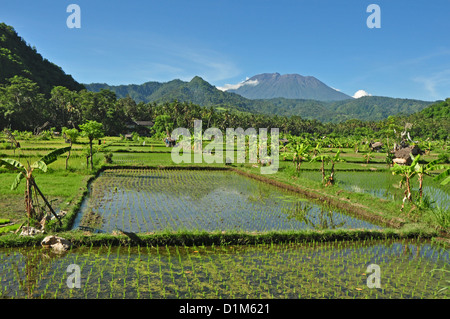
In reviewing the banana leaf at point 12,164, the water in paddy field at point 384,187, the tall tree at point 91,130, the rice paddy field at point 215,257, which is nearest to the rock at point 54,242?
the rice paddy field at point 215,257

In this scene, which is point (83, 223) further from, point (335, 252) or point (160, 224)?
point (335, 252)

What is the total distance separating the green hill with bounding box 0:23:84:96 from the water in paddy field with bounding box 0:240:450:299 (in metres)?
62.2

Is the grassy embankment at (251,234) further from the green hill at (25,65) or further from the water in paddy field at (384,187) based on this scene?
the green hill at (25,65)

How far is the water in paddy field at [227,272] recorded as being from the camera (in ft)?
17.8

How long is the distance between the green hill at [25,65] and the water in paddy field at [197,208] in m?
55.7

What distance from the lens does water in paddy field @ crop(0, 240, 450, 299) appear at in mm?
5414

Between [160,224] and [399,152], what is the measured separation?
78.8ft

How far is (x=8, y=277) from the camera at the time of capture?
5.69 meters

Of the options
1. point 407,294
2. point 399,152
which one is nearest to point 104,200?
point 407,294

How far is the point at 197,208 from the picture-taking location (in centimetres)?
1114

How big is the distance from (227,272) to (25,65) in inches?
3060

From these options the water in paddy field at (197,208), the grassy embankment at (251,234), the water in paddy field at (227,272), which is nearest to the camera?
the water in paddy field at (227,272)

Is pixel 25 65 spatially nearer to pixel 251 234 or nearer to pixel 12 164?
pixel 12 164

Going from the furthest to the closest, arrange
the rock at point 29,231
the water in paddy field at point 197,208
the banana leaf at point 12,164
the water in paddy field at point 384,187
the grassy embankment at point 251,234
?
the water in paddy field at point 384,187 → the water in paddy field at point 197,208 → the banana leaf at point 12,164 → the grassy embankment at point 251,234 → the rock at point 29,231
